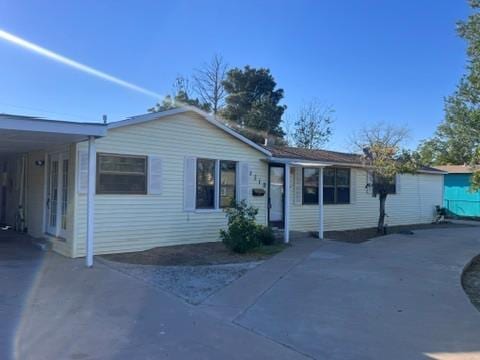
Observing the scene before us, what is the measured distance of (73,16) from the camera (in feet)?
40.4

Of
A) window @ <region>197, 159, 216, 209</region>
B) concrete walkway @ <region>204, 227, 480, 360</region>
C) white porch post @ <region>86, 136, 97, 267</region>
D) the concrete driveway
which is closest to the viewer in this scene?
the concrete driveway

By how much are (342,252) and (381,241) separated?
9.53 ft

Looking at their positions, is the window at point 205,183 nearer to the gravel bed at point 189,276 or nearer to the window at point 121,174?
the window at point 121,174

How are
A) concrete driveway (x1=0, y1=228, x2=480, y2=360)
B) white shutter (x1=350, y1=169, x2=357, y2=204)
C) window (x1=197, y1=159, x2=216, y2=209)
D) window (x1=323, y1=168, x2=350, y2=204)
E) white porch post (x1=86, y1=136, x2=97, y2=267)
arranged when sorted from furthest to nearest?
white shutter (x1=350, y1=169, x2=357, y2=204), window (x1=323, y1=168, x2=350, y2=204), window (x1=197, y1=159, x2=216, y2=209), white porch post (x1=86, y1=136, x2=97, y2=267), concrete driveway (x1=0, y1=228, x2=480, y2=360)

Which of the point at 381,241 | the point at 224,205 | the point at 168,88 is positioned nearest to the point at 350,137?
the point at 168,88

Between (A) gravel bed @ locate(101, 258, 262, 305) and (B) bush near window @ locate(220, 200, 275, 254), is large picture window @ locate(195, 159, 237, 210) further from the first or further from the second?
(A) gravel bed @ locate(101, 258, 262, 305)

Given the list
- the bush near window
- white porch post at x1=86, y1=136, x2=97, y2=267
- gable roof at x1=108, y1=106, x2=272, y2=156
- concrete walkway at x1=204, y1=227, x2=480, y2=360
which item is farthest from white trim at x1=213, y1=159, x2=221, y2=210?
white porch post at x1=86, y1=136, x2=97, y2=267

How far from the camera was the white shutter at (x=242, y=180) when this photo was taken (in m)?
12.5

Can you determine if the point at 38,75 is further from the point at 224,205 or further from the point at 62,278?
the point at 62,278

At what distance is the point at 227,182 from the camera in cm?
1227

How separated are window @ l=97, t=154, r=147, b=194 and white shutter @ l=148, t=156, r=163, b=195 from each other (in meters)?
0.13

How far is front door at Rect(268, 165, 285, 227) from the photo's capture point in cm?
1376

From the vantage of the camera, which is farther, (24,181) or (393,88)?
(393,88)

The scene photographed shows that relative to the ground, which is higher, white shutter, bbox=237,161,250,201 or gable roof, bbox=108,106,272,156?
gable roof, bbox=108,106,272,156
